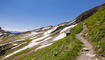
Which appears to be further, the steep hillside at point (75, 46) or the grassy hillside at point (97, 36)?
the steep hillside at point (75, 46)

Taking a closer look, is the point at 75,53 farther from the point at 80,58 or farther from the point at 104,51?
the point at 104,51

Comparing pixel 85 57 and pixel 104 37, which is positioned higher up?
pixel 104 37

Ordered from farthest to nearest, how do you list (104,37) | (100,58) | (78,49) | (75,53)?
(104,37), (78,49), (75,53), (100,58)

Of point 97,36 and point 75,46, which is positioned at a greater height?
point 97,36

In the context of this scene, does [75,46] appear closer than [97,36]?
Yes

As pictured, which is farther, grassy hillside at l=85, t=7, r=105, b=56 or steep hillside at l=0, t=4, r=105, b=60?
steep hillside at l=0, t=4, r=105, b=60

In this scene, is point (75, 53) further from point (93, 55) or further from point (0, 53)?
point (0, 53)

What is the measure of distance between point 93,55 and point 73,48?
375 cm

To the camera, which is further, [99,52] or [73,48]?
[73,48]

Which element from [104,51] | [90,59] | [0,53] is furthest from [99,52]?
[0,53]

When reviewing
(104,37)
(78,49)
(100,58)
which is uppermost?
(104,37)

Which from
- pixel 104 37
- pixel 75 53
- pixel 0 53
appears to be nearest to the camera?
pixel 75 53

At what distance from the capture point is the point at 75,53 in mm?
14938

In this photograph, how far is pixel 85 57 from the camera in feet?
44.6
